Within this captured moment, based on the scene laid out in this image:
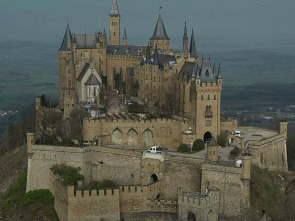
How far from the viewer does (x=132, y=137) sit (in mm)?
55875

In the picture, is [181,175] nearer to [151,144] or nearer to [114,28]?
[151,144]

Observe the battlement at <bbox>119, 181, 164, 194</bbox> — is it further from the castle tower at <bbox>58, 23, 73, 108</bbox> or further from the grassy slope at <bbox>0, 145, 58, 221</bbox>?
the castle tower at <bbox>58, 23, 73, 108</bbox>

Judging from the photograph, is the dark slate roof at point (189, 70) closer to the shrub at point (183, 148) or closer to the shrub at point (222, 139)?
the shrub at point (222, 139)

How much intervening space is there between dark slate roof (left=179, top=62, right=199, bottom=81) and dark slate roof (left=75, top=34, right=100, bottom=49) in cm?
1128

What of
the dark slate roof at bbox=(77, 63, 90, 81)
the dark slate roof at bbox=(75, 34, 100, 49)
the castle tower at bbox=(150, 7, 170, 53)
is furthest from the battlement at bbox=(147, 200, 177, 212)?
the castle tower at bbox=(150, 7, 170, 53)

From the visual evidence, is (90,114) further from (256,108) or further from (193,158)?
(256,108)

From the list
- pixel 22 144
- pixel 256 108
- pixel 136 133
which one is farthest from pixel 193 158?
pixel 256 108

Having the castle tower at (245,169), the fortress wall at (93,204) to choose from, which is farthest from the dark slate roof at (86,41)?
the castle tower at (245,169)

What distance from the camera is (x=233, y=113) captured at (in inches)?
4980

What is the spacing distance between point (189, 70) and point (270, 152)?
33.8 ft

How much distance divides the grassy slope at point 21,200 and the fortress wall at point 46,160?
34.8 inches

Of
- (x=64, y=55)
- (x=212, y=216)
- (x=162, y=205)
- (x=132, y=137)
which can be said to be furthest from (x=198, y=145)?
(x=64, y=55)

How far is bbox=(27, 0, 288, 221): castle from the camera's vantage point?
45469 millimetres

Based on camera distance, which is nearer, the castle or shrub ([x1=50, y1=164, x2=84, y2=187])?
the castle
